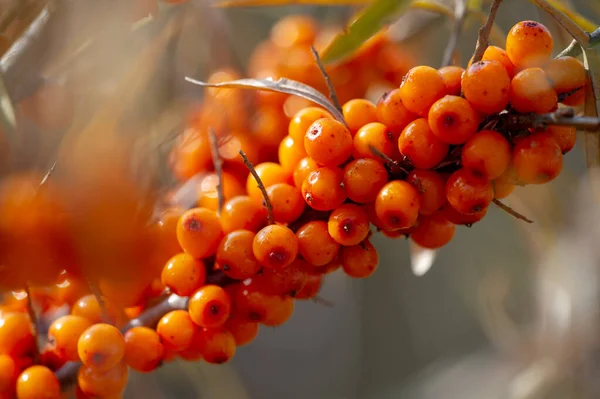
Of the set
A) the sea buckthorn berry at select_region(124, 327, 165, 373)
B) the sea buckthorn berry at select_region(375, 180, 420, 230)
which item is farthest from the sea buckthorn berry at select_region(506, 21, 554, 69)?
the sea buckthorn berry at select_region(124, 327, 165, 373)

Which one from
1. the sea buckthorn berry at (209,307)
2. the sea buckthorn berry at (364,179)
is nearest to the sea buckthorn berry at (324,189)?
the sea buckthorn berry at (364,179)

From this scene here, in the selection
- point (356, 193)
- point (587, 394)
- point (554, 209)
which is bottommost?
point (587, 394)

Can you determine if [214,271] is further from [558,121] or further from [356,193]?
[558,121]

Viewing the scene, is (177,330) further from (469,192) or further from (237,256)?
(469,192)

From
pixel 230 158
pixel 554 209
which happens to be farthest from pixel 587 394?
pixel 230 158

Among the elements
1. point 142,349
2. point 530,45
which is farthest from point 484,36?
point 142,349

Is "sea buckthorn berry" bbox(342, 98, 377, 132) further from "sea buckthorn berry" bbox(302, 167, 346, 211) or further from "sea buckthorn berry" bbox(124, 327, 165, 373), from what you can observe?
"sea buckthorn berry" bbox(124, 327, 165, 373)
